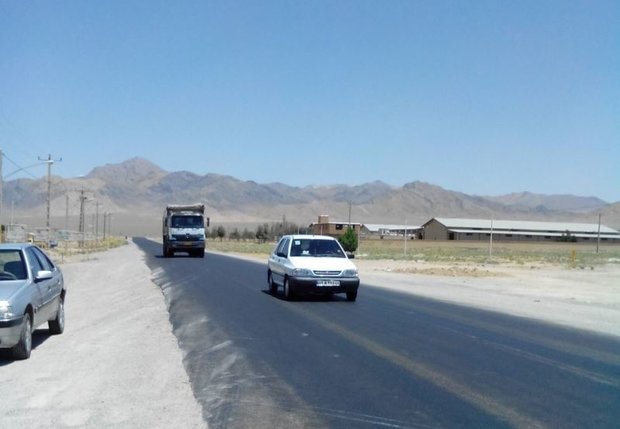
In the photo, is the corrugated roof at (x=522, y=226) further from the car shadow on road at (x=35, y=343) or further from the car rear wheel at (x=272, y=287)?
the car shadow on road at (x=35, y=343)

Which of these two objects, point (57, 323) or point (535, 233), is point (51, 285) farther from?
point (535, 233)

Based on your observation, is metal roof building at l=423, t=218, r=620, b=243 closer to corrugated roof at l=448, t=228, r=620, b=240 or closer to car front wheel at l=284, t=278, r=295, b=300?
corrugated roof at l=448, t=228, r=620, b=240

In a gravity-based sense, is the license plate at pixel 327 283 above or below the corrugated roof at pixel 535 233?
below

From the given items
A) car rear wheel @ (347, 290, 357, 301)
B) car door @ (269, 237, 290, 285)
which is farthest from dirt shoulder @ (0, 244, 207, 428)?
car rear wheel @ (347, 290, 357, 301)

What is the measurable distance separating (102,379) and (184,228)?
4541cm

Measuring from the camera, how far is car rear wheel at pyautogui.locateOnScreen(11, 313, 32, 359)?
1128 cm

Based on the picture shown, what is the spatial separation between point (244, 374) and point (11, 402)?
2987mm

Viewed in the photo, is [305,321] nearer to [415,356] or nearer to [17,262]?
[415,356]

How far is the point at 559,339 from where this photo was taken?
14.8m

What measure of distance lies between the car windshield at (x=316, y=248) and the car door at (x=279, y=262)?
38 cm

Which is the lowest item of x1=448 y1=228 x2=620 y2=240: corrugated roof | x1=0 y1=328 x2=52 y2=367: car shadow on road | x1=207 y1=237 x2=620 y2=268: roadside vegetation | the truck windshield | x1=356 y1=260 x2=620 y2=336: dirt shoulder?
x1=207 y1=237 x2=620 y2=268: roadside vegetation

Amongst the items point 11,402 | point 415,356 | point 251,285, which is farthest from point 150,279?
point 11,402

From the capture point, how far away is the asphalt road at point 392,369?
323 inches

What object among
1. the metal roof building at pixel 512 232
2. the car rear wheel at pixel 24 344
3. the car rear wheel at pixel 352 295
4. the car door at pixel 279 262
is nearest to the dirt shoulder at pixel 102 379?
the car rear wheel at pixel 24 344
